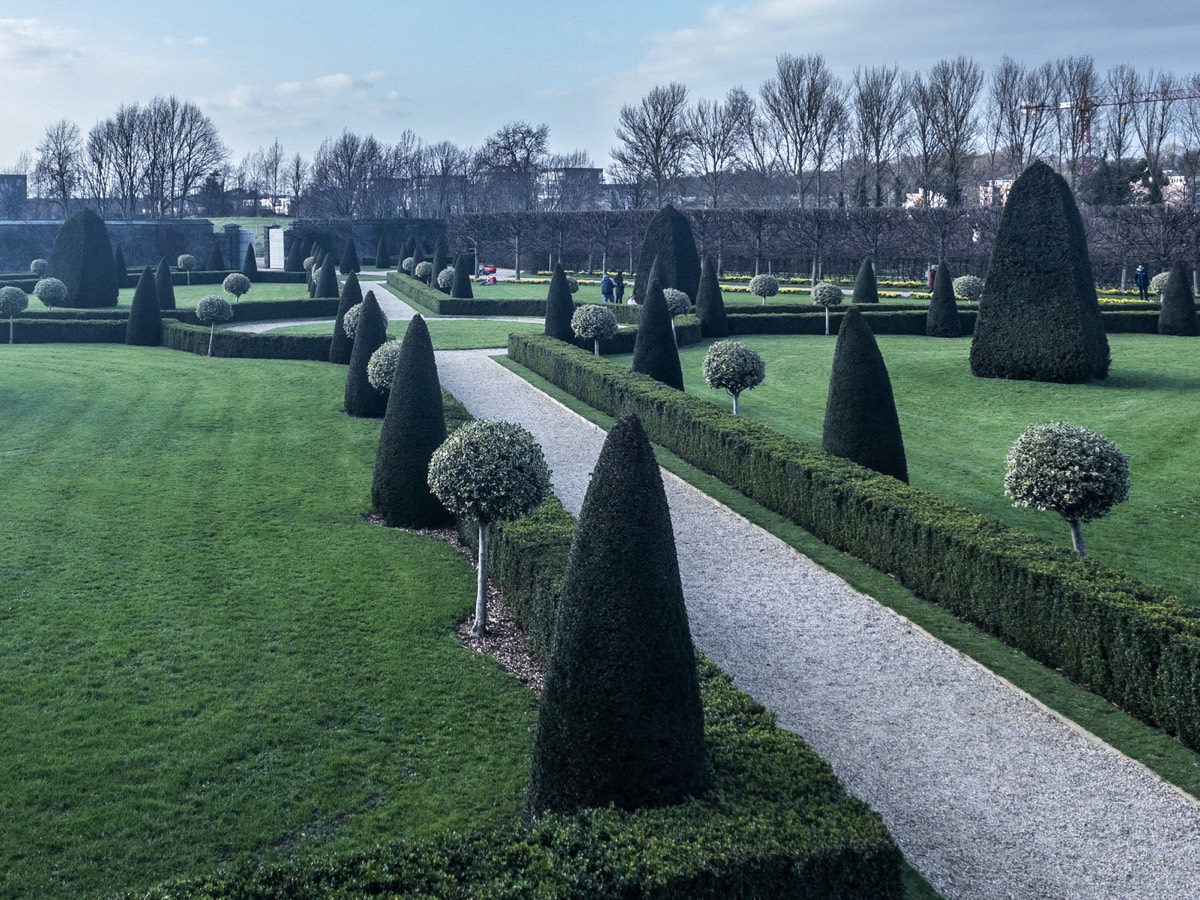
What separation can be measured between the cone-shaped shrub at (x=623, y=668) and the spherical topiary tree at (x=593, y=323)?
77.4ft

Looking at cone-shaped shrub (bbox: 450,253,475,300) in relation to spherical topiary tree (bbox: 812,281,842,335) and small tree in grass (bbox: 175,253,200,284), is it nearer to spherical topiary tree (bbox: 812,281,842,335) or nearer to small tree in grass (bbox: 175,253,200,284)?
spherical topiary tree (bbox: 812,281,842,335)

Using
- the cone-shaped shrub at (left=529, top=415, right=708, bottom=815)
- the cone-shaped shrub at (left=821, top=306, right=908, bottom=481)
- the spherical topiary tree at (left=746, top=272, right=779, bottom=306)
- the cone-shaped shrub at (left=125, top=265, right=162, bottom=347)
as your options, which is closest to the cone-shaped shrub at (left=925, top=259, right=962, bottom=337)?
the spherical topiary tree at (left=746, top=272, right=779, bottom=306)

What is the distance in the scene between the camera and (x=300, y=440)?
20188 millimetres

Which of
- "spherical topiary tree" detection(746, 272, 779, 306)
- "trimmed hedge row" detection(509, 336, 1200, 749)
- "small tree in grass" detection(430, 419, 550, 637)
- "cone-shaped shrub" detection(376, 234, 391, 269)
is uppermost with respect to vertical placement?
"cone-shaped shrub" detection(376, 234, 391, 269)

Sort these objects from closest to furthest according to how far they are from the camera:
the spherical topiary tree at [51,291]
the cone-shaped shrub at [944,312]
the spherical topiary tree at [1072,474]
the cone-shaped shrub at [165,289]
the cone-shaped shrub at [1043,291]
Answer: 1. the spherical topiary tree at [1072,474]
2. the cone-shaped shrub at [1043,291]
3. the cone-shaped shrub at [944,312]
4. the cone-shaped shrub at [165,289]
5. the spherical topiary tree at [51,291]

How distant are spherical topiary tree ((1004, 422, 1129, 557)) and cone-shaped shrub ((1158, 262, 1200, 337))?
25292 millimetres

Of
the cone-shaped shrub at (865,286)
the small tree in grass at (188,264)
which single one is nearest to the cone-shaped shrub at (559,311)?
the cone-shaped shrub at (865,286)

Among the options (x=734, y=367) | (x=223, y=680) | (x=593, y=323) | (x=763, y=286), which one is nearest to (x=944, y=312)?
(x=763, y=286)

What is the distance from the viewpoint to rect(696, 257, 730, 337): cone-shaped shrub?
35.6 m

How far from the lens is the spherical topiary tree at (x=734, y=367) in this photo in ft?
69.8

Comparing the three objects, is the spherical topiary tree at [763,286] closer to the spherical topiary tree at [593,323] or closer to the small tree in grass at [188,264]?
the spherical topiary tree at [593,323]

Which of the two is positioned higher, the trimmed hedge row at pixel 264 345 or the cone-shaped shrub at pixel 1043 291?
the cone-shaped shrub at pixel 1043 291

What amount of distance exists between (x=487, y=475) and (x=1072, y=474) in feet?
20.5

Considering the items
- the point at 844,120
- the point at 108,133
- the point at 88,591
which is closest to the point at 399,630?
the point at 88,591
